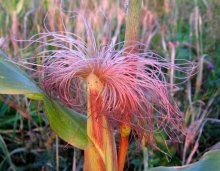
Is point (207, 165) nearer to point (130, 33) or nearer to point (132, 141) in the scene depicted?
point (130, 33)

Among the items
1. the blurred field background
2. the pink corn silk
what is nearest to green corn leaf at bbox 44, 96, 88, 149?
the pink corn silk

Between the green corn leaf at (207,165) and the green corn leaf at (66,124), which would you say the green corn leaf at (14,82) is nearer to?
the green corn leaf at (66,124)

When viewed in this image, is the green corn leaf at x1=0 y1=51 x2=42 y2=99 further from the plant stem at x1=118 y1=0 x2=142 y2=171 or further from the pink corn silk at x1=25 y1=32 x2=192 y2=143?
the plant stem at x1=118 y1=0 x2=142 y2=171

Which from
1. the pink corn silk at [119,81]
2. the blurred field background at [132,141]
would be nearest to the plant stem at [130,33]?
the pink corn silk at [119,81]

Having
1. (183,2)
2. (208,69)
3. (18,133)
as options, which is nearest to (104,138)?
(18,133)

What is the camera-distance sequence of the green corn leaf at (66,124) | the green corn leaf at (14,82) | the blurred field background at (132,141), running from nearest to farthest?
the green corn leaf at (14,82)
the green corn leaf at (66,124)
the blurred field background at (132,141)

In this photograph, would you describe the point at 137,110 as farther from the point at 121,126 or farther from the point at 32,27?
the point at 32,27
